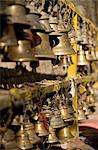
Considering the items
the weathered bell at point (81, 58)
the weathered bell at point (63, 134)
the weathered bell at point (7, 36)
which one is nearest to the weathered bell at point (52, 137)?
the weathered bell at point (63, 134)

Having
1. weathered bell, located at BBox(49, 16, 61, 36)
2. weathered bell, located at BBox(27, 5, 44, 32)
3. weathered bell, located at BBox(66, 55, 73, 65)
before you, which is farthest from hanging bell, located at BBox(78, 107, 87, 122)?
weathered bell, located at BBox(27, 5, 44, 32)

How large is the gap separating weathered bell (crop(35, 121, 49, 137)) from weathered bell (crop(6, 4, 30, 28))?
1240mm

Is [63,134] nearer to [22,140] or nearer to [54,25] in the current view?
[54,25]

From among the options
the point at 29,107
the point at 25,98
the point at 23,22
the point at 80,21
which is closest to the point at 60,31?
the point at 29,107

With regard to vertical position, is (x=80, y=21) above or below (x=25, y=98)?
above

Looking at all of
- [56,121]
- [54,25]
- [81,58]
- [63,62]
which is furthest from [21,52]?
[81,58]

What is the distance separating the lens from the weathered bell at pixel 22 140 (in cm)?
318

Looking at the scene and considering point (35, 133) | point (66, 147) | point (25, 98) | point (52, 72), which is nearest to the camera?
point (25, 98)

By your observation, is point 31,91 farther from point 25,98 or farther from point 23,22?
point 23,22

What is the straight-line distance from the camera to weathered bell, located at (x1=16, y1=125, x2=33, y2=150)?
10.4ft

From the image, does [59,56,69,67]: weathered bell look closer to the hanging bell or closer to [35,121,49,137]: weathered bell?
the hanging bell

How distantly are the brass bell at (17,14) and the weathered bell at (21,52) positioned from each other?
175 millimetres

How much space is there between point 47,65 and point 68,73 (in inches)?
13.5

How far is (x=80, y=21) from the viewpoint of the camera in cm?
707
